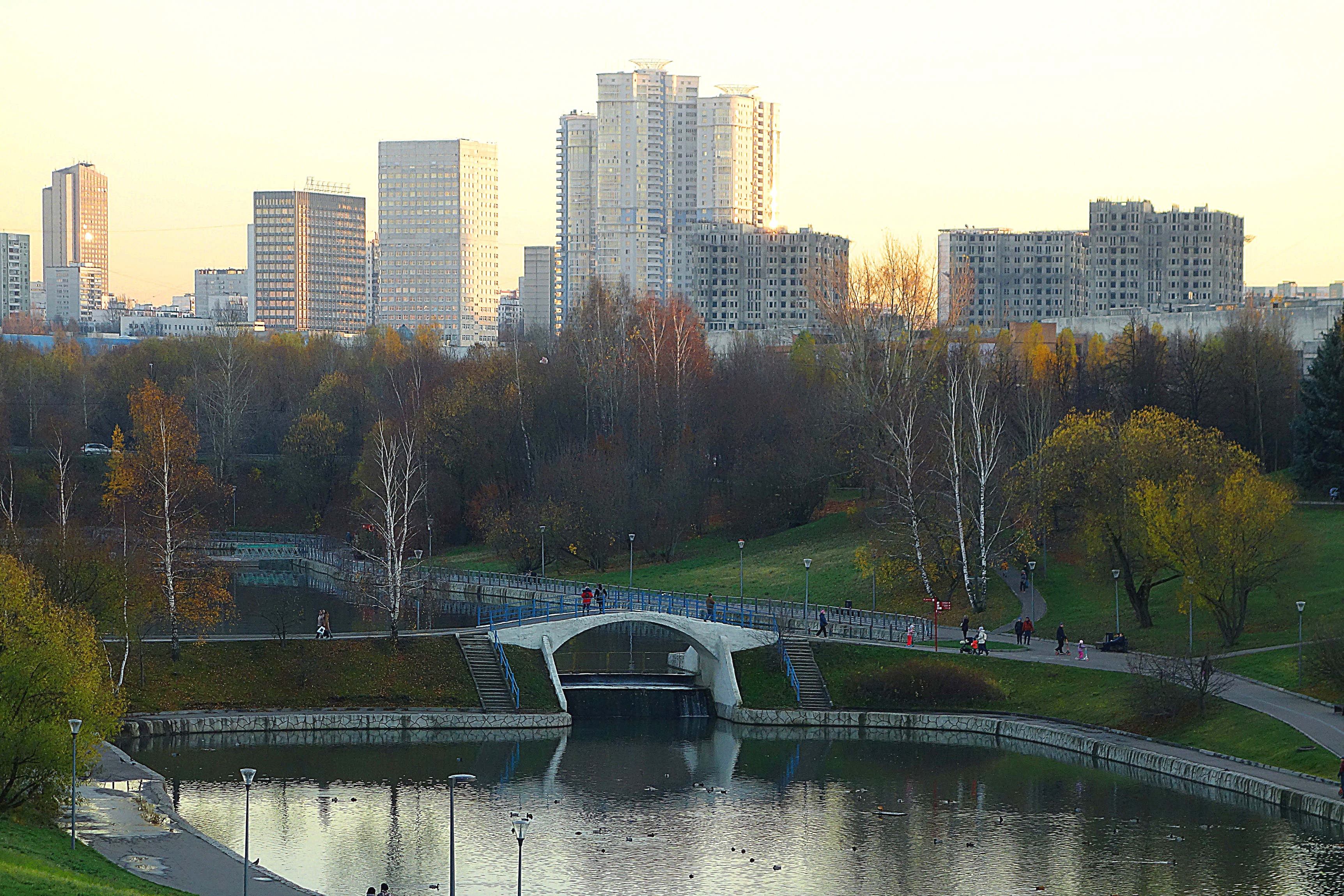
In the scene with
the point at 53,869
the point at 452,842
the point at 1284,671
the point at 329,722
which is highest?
the point at 1284,671

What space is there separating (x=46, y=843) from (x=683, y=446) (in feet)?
204

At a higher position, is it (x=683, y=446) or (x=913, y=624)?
(x=683, y=446)

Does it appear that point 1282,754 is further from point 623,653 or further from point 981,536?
point 623,653

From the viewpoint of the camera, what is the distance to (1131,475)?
58594mm

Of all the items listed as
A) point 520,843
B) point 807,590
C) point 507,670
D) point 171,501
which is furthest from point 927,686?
point 171,501

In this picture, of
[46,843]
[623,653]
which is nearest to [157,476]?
[623,653]

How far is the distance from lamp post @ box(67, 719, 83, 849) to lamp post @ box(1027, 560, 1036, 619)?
37839 millimetres

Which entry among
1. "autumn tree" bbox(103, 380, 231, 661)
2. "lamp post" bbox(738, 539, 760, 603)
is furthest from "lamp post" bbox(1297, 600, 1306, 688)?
"autumn tree" bbox(103, 380, 231, 661)

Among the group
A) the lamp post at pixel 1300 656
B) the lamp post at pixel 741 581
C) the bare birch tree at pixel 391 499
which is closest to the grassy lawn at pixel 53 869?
the bare birch tree at pixel 391 499

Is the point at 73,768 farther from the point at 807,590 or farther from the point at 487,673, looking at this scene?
the point at 807,590

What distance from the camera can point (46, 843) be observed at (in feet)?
105

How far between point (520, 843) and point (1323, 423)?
51.1 metres

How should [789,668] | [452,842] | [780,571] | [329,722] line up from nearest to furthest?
[452,842] < [329,722] < [789,668] < [780,571]

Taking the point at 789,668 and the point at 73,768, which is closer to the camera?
the point at 73,768
